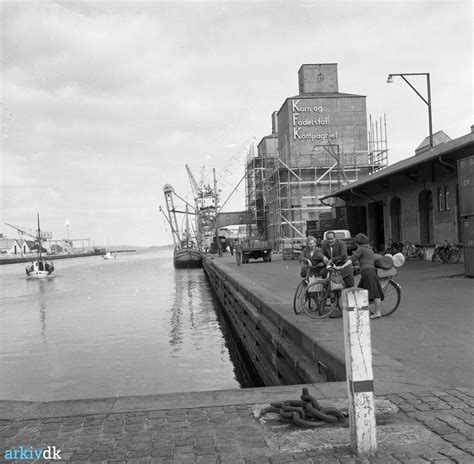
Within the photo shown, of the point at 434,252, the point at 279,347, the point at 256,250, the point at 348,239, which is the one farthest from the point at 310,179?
the point at 279,347

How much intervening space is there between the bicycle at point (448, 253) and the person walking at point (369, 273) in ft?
45.5

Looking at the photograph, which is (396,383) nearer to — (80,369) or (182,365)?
(182,365)

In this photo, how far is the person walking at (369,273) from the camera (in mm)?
9648

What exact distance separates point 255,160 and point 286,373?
63.7 m

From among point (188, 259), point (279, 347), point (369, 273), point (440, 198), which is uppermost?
point (440, 198)

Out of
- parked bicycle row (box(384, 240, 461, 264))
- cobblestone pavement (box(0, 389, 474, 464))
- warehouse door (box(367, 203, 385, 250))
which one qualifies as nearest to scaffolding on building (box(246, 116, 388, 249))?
warehouse door (box(367, 203, 385, 250))

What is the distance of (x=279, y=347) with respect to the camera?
924 cm

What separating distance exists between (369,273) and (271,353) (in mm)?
2366

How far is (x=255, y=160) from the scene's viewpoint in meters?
71.2

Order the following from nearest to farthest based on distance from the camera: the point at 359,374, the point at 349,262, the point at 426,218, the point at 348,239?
1. the point at 359,374
2. the point at 349,262
3. the point at 426,218
4. the point at 348,239

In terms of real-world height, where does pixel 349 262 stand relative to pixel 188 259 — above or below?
above

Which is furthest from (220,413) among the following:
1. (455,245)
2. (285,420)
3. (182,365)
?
(455,245)

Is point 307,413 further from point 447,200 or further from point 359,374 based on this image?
point 447,200

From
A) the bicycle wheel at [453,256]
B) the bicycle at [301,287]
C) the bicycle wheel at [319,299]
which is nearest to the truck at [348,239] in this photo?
the bicycle wheel at [453,256]
